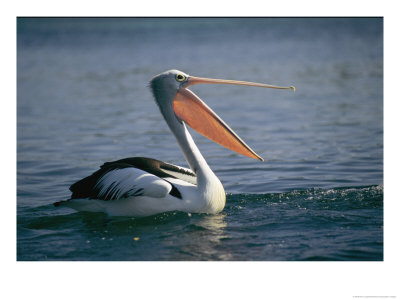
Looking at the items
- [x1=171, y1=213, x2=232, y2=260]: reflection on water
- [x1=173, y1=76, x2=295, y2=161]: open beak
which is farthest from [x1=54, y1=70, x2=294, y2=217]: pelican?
[x1=171, y1=213, x2=232, y2=260]: reflection on water

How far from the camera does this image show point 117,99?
14.1 meters

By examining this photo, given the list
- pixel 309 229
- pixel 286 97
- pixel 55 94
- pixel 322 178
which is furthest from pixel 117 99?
pixel 309 229

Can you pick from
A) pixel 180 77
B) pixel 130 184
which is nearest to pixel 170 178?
pixel 130 184

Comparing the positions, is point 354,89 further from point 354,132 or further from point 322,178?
point 322,178

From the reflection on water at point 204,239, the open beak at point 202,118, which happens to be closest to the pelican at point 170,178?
the open beak at point 202,118

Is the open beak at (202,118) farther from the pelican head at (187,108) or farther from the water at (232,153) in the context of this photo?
the water at (232,153)

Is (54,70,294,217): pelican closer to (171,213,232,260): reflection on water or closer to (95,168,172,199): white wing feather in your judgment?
(95,168,172,199): white wing feather

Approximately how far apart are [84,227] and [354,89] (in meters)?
9.43

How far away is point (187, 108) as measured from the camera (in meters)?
5.88

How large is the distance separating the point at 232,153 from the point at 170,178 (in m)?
3.36

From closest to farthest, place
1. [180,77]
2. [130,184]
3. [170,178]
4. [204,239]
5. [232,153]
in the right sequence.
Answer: [204,239], [130,184], [170,178], [180,77], [232,153]

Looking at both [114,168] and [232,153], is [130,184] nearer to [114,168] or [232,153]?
[114,168]

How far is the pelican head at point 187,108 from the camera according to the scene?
5.83 m

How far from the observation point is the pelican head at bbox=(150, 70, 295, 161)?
5.83 m
